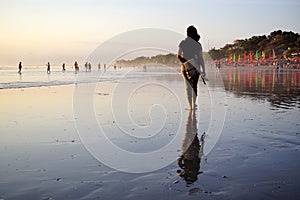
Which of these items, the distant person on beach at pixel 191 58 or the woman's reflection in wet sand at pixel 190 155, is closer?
the woman's reflection in wet sand at pixel 190 155

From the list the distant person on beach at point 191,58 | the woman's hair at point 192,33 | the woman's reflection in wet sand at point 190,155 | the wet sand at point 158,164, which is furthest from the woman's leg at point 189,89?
the woman's reflection in wet sand at point 190,155

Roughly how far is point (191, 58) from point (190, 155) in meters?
4.61

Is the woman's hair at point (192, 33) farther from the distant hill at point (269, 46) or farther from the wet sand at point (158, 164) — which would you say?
the distant hill at point (269, 46)

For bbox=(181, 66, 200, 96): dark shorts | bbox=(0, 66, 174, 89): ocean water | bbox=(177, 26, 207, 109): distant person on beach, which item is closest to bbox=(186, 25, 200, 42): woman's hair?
bbox=(177, 26, 207, 109): distant person on beach

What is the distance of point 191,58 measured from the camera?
8805mm

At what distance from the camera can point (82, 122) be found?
763 cm

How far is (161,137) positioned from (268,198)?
3076 mm

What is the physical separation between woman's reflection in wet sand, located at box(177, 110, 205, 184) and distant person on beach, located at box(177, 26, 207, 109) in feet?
7.60

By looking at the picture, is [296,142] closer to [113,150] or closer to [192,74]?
[113,150]

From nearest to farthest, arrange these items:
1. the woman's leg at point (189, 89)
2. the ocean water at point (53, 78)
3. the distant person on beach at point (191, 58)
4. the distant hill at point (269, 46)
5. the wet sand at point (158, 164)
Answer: the wet sand at point (158, 164) → the distant person on beach at point (191, 58) → the woman's leg at point (189, 89) → the ocean water at point (53, 78) → the distant hill at point (269, 46)

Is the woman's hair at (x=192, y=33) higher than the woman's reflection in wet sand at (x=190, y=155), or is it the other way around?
the woman's hair at (x=192, y=33)

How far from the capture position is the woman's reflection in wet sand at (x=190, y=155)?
382 centimetres

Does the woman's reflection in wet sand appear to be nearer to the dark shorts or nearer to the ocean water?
the dark shorts

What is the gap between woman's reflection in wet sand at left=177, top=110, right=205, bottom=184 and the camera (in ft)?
12.5
